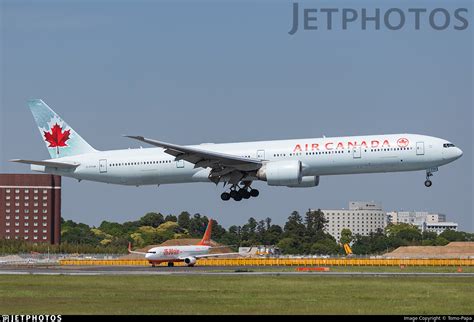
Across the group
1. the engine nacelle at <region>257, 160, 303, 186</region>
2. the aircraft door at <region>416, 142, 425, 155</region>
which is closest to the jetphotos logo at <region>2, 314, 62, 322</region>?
the engine nacelle at <region>257, 160, 303, 186</region>

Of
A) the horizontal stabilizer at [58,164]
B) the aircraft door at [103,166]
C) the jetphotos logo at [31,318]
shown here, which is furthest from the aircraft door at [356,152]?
the jetphotos logo at [31,318]

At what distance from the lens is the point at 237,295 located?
139 feet

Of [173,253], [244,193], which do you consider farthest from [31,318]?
[173,253]

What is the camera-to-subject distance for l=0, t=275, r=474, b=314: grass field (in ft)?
122

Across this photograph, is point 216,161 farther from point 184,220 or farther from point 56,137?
point 184,220

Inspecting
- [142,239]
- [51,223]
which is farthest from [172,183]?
[51,223]

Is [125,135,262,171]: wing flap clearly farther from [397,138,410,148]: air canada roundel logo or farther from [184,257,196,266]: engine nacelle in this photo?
[184,257,196,266]: engine nacelle

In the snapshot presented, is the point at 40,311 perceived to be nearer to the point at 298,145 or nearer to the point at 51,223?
the point at 298,145

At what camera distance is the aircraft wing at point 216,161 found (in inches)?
2559

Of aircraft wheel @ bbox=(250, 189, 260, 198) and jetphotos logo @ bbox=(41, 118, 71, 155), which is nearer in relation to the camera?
aircraft wheel @ bbox=(250, 189, 260, 198)

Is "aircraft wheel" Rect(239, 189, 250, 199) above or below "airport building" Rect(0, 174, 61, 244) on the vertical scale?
below

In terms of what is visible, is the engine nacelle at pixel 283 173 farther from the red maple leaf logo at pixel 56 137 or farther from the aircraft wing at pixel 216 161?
the red maple leaf logo at pixel 56 137

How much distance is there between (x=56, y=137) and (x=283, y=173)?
20306 millimetres

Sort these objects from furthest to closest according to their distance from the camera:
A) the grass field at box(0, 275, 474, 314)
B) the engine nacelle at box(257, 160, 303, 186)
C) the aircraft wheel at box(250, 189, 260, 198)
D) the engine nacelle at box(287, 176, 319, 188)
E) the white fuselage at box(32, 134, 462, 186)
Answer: the aircraft wheel at box(250, 189, 260, 198) → the engine nacelle at box(287, 176, 319, 188) → the engine nacelle at box(257, 160, 303, 186) → the white fuselage at box(32, 134, 462, 186) → the grass field at box(0, 275, 474, 314)
